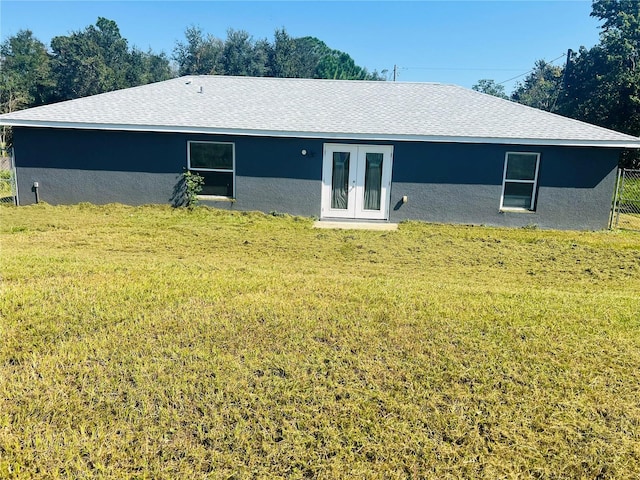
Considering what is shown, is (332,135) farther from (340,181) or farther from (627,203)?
(627,203)

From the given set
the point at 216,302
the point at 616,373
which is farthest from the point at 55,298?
the point at 616,373

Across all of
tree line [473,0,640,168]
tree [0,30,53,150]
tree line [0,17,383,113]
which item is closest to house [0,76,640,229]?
tree line [473,0,640,168]

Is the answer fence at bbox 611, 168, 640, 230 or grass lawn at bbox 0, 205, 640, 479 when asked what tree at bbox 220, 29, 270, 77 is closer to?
fence at bbox 611, 168, 640, 230

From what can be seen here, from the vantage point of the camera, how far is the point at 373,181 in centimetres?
1191

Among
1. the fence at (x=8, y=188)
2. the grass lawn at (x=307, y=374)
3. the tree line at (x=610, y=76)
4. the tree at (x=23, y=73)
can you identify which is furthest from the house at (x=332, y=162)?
the tree at (x=23, y=73)

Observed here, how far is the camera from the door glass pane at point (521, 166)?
11.6m

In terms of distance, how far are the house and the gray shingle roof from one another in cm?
5

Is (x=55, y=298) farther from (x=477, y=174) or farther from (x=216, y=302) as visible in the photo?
(x=477, y=174)

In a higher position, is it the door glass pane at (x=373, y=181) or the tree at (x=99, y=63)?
the tree at (x=99, y=63)

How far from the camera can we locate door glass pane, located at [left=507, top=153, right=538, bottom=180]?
1158cm

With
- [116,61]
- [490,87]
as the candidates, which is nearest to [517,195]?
[116,61]

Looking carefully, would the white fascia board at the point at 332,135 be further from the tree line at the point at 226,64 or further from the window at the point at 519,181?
the tree line at the point at 226,64

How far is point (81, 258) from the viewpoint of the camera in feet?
20.9

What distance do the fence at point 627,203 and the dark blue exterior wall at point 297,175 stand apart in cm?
84
